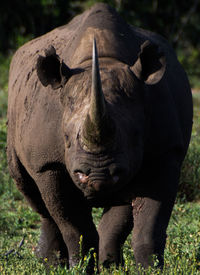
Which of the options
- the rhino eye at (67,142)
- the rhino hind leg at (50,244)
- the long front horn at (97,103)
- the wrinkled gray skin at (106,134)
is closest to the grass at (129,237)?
the rhino hind leg at (50,244)

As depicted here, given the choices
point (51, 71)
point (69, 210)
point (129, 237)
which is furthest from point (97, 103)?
point (129, 237)

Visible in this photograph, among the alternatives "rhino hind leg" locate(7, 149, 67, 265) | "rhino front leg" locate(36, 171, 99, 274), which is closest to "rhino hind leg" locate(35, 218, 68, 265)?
"rhino hind leg" locate(7, 149, 67, 265)

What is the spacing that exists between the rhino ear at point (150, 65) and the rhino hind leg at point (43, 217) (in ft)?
5.04

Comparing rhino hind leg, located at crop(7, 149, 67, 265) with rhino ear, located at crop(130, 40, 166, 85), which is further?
rhino hind leg, located at crop(7, 149, 67, 265)

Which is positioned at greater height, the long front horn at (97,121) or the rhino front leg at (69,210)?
the long front horn at (97,121)

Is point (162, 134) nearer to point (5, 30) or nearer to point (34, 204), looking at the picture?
point (34, 204)

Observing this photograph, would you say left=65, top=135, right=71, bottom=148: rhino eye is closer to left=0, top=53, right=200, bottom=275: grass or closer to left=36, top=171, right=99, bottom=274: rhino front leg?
left=36, top=171, right=99, bottom=274: rhino front leg

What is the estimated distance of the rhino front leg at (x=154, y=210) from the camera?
4883 mm

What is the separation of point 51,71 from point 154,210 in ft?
3.84

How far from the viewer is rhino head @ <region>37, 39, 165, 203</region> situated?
425 centimetres

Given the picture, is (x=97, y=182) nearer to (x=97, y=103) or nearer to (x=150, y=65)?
(x=97, y=103)

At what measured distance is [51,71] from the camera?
4887 millimetres

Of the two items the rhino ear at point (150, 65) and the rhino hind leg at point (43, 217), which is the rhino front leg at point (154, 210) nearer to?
the rhino ear at point (150, 65)

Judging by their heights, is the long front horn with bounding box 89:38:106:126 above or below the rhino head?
above
